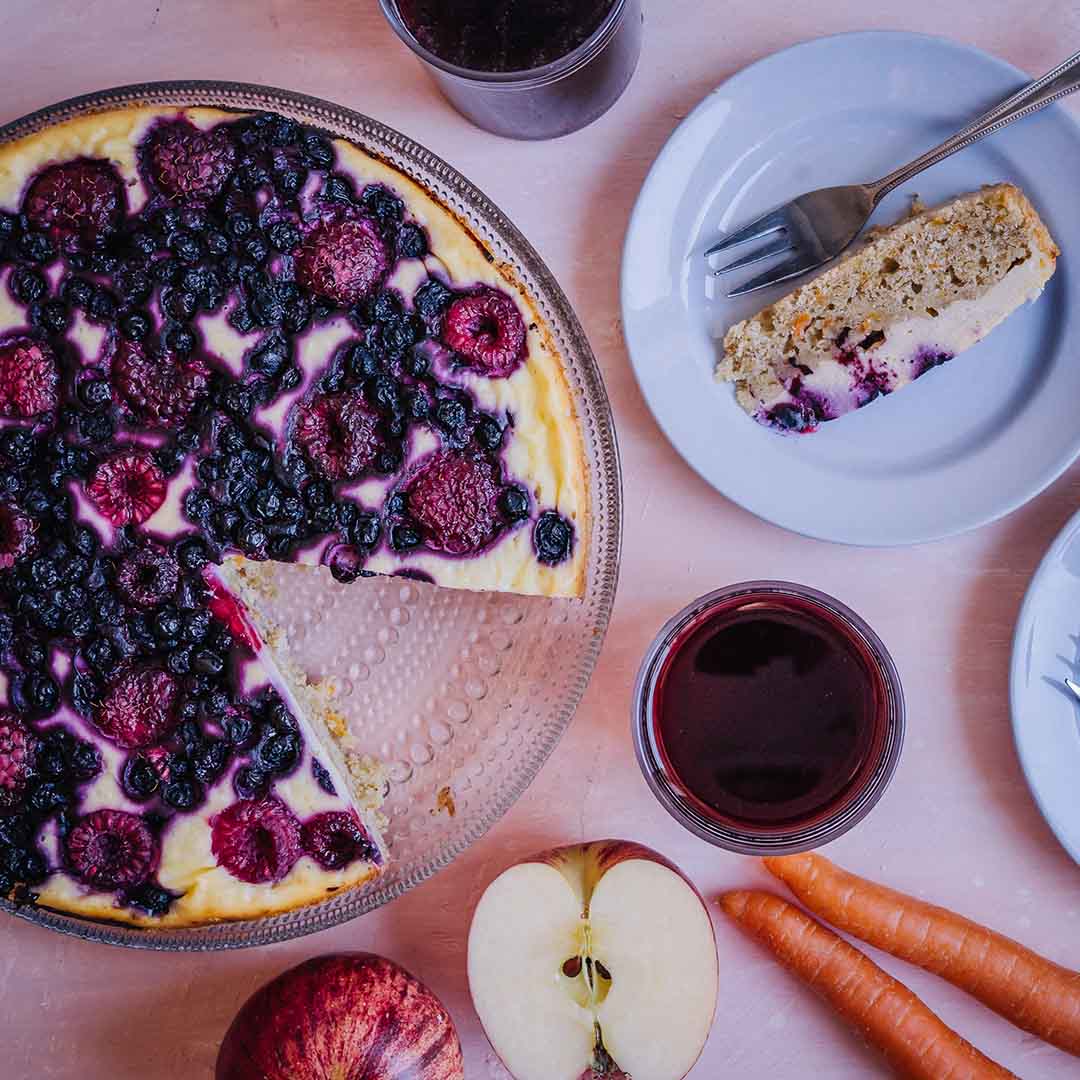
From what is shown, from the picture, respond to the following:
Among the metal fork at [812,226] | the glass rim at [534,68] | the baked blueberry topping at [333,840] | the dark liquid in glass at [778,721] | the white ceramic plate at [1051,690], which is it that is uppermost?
the glass rim at [534,68]

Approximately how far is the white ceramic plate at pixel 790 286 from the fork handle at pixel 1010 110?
5cm

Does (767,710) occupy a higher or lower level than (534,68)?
lower

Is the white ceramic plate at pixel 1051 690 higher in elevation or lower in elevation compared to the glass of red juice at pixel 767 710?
lower

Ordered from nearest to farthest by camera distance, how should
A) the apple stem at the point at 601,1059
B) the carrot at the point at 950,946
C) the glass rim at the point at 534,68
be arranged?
the glass rim at the point at 534,68, the apple stem at the point at 601,1059, the carrot at the point at 950,946

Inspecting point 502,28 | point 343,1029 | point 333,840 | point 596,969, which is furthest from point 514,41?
point 343,1029

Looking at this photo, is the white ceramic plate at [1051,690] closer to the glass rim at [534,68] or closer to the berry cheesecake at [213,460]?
the berry cheesecake at [213,460]

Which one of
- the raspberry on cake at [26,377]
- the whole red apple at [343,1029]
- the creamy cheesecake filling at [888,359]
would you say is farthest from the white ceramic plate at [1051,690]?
the raspberry on cake at [26,377]

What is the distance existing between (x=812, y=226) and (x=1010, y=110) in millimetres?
345

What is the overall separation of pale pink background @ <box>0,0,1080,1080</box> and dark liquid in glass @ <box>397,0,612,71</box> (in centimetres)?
25

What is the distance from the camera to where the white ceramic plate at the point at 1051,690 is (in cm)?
182

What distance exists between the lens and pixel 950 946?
1891 mm

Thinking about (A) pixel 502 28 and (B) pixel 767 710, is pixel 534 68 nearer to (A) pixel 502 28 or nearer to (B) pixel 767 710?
(A) pixel 502 28

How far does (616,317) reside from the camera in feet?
6.40

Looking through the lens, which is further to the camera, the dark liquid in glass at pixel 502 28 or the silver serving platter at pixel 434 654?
the silver serving platter at pixel 434 654
